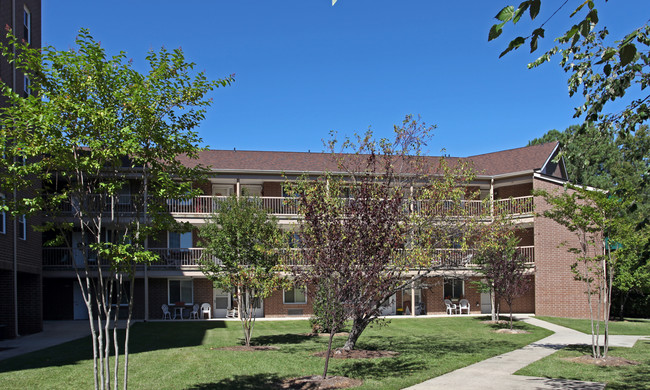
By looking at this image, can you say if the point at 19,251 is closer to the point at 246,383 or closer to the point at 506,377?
the point at 246,383

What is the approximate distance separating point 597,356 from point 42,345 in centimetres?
1640

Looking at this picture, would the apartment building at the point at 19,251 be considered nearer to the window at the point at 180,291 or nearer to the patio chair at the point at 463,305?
the window at the point at 180,291

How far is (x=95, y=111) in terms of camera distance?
778 cm

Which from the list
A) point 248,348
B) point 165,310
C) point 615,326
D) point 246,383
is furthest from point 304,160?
point 246,383

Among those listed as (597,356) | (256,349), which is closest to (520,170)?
(597,356)

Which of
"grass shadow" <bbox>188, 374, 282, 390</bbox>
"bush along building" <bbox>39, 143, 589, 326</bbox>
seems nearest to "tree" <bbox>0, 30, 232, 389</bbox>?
"grass shadow" <bbox>188, 374, 282, 390</bbox>

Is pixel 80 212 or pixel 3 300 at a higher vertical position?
pixel 80 212

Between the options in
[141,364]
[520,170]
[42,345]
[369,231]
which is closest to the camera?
[369,231]

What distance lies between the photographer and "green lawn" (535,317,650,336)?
2223 centimetres

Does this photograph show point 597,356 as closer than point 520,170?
Yes

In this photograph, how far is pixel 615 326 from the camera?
80.1ft

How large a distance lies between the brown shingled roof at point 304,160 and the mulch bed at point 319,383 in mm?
19261

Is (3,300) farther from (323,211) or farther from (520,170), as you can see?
(520,170)

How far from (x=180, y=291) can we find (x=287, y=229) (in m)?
7.51
